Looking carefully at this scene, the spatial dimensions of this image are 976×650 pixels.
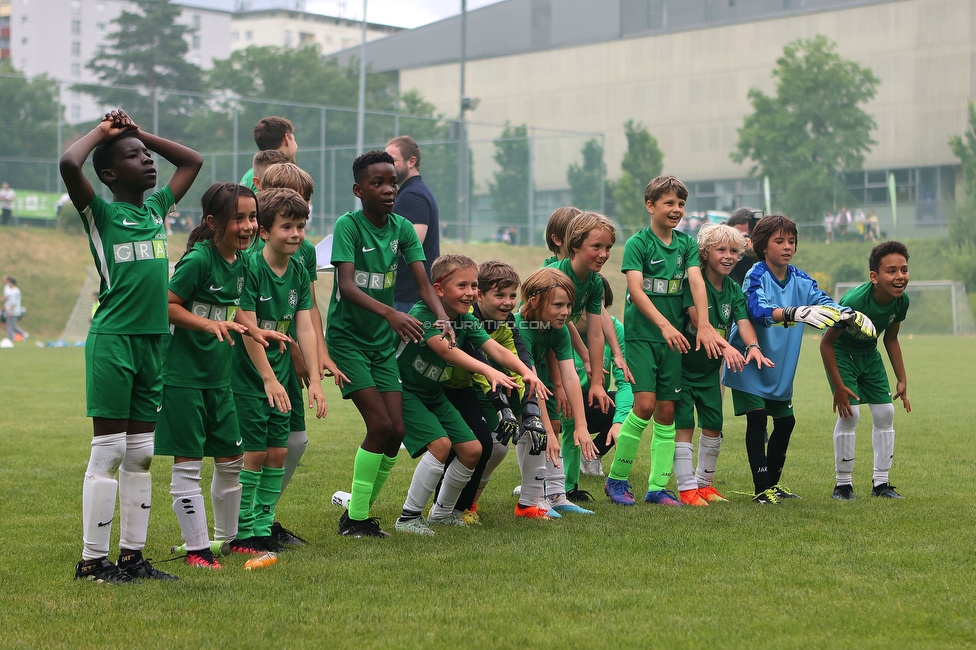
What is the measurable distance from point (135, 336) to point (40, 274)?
101ft

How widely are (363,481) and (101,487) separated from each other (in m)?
1.49

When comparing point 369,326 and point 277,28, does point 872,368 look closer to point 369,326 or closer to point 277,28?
point 369,326

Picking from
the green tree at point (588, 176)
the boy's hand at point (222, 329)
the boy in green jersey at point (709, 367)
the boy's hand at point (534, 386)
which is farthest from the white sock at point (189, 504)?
the green tree at point (588, 176)

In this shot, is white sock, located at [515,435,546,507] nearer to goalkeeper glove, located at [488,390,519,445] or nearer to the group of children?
the group of children

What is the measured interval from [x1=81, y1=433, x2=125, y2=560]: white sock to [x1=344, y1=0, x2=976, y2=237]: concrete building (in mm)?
33274

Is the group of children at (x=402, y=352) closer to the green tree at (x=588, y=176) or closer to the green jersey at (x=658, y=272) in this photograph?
the green jersey at (x=658, y=272)

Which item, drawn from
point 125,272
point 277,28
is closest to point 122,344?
point 125,272

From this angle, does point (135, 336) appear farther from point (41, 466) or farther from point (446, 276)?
point (41, 466)

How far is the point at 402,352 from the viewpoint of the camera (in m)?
6.05

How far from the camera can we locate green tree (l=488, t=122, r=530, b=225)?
37438 mm

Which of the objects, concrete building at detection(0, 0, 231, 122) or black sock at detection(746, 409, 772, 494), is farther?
concrete building at detection(0, 0, 231, 122)

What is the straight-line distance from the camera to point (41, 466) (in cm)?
812

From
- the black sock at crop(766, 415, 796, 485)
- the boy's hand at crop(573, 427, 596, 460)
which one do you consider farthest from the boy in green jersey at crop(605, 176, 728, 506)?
the boy's hand at crop(573, 427, 596, 460)

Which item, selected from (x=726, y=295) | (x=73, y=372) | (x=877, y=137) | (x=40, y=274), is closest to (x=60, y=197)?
(x=40, y=274)
